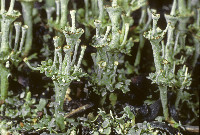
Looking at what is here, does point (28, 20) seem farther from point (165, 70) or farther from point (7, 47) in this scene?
point (165, 70)

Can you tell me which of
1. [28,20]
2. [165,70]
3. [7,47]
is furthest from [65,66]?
[28,20]

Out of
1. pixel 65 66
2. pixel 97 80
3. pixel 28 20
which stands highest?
pixel 28 20

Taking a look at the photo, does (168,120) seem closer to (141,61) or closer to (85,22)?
(141,61)

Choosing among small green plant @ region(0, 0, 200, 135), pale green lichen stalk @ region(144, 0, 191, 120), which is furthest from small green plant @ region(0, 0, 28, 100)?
pale green lichen stalk @ region(144, 0, 191, 120)

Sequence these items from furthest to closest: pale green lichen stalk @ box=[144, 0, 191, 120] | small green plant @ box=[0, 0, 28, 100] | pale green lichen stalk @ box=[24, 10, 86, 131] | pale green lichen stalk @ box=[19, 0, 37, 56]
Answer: pale green lichen stalk @ box=[19, 0, 37, 56], small green plant @ box=[0, 0, 28, 100], pale green lichen stalk @ box=[144, 0, 191, 120], pale green lichen stalk @ box=[24, 10, 86, 131]

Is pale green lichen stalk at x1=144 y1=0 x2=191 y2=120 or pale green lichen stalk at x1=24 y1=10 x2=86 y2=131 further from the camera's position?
pale green lichen stalk at x1=144 y1=0 x2=191 y2=120

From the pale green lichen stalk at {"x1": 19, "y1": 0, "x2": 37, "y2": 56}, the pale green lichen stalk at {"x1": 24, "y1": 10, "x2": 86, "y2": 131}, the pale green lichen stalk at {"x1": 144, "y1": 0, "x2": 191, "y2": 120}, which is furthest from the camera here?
the pale green lichen stalk at {"x1": 19, "y1": 0, "x2": 37, "y2": 56}

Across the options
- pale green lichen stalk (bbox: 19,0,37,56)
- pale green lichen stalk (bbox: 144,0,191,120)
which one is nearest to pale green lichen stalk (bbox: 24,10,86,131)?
pale green lichen stalk (bbox: 144,0,191,120)

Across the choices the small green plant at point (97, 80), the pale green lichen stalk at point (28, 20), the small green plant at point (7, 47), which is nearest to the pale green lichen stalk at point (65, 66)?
the small green plant at point (97, 80)

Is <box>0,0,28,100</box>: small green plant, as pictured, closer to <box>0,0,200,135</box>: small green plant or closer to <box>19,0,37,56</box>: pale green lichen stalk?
<box>0,0,200,135</box>: small green plant

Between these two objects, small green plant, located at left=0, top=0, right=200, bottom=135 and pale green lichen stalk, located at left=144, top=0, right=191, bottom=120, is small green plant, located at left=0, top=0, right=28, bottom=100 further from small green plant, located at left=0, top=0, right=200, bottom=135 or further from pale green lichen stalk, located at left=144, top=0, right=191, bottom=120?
pale green lichen stalk, located at left=144, top=0, right=191, bottom=120

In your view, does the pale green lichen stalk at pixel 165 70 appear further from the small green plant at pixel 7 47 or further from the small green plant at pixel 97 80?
the small green plant at pixel 7 47
